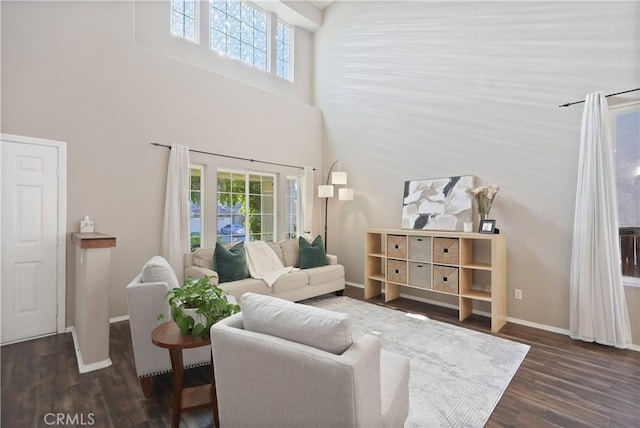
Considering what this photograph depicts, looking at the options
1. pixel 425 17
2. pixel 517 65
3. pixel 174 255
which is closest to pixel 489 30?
pixel 517 65

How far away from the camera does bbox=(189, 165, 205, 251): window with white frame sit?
14.6 feet

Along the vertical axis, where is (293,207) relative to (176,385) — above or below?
above

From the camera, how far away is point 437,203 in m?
4.29

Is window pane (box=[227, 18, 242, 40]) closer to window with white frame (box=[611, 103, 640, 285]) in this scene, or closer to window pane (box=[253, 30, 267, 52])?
window pane (box=[253, 30, 267, 52])

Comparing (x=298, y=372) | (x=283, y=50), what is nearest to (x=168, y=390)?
(x=298, y=372)

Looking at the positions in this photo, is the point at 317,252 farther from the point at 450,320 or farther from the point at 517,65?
the point at 517,65

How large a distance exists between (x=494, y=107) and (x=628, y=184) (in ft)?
5.22

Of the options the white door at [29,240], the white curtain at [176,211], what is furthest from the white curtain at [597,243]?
the white door at [29,240]

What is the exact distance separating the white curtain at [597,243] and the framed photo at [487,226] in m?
0.74

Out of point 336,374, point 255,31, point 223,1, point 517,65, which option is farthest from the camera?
point 255,31

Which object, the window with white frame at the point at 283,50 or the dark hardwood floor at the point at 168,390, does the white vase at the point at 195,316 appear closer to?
the dark hardwood floor at the point at 168,390

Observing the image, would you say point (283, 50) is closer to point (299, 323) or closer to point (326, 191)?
point (326, 191)

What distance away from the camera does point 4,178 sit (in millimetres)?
2980

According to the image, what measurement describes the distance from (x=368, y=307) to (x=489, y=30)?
13.0ft
